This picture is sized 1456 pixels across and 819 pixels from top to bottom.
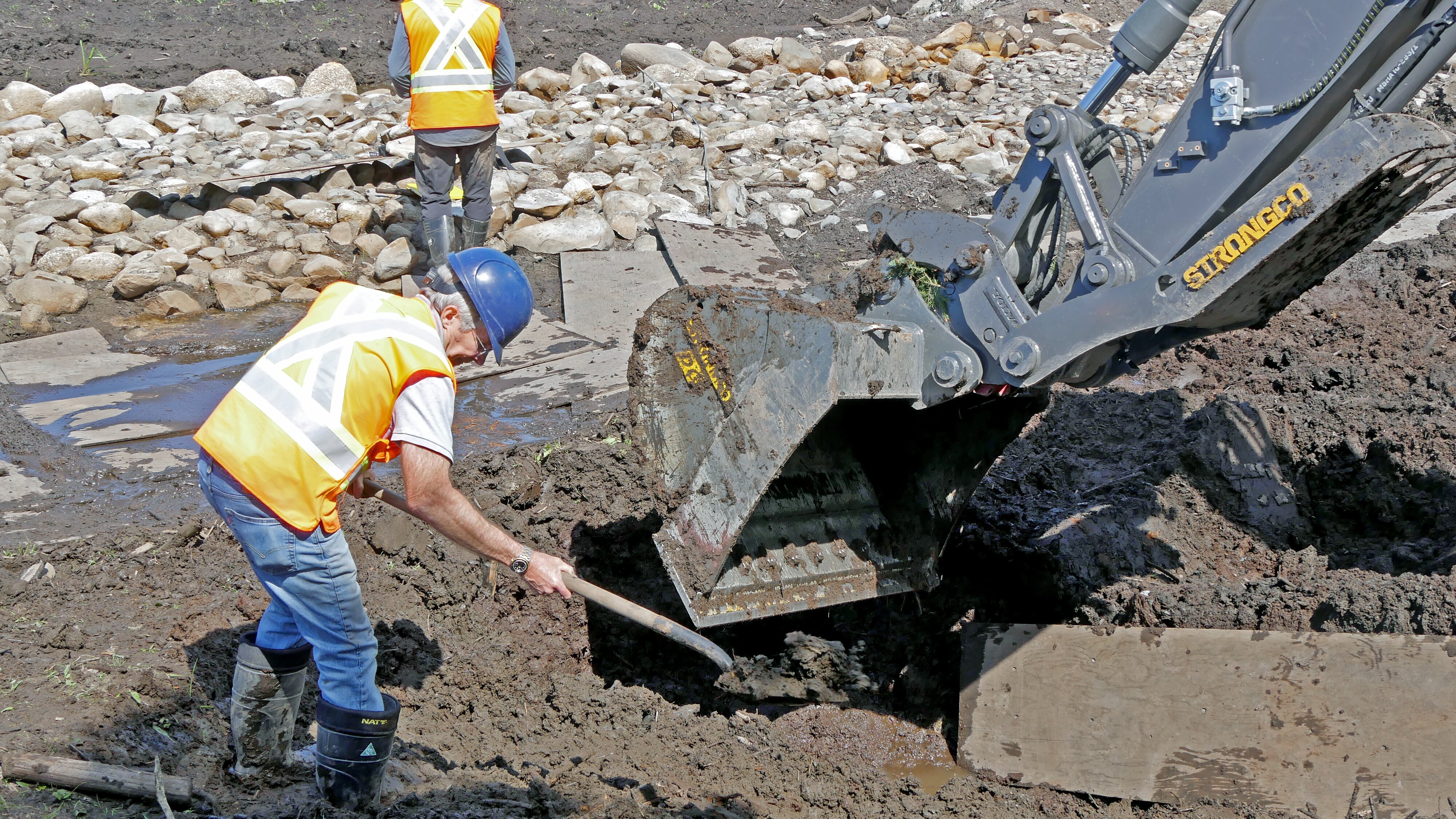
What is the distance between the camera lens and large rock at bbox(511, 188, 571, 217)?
8242 mm

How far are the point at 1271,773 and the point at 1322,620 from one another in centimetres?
62

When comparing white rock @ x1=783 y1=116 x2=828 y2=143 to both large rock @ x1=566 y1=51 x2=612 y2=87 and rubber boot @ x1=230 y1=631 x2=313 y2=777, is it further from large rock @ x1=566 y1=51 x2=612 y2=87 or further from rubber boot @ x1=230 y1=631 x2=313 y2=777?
rubber boot @ x1=230 y1=631 x2=313 y2=777

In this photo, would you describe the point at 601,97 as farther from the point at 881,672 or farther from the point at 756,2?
the point at 881,672

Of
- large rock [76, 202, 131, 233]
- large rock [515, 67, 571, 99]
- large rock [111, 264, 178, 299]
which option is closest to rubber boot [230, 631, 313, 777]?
large rock [111, 264, 178, 299]

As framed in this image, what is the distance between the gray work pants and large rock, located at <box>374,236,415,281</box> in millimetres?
596

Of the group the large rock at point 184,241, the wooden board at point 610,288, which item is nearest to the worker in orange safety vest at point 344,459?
the wooden board at point 610,288

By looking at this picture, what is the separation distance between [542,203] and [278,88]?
4.46 m

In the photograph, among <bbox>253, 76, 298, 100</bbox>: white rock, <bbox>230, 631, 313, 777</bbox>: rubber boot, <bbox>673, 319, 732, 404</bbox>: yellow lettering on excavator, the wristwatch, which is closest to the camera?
the wristwatch

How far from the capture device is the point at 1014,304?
3.36 metres

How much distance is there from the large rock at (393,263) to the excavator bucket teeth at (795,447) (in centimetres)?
429

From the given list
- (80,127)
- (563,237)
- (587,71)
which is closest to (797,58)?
(587,71)

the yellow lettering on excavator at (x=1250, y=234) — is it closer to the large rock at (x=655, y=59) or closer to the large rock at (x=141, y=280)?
the large rock at (x=141, y=280)

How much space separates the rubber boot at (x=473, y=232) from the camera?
734cm

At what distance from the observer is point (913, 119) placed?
10.2 m
